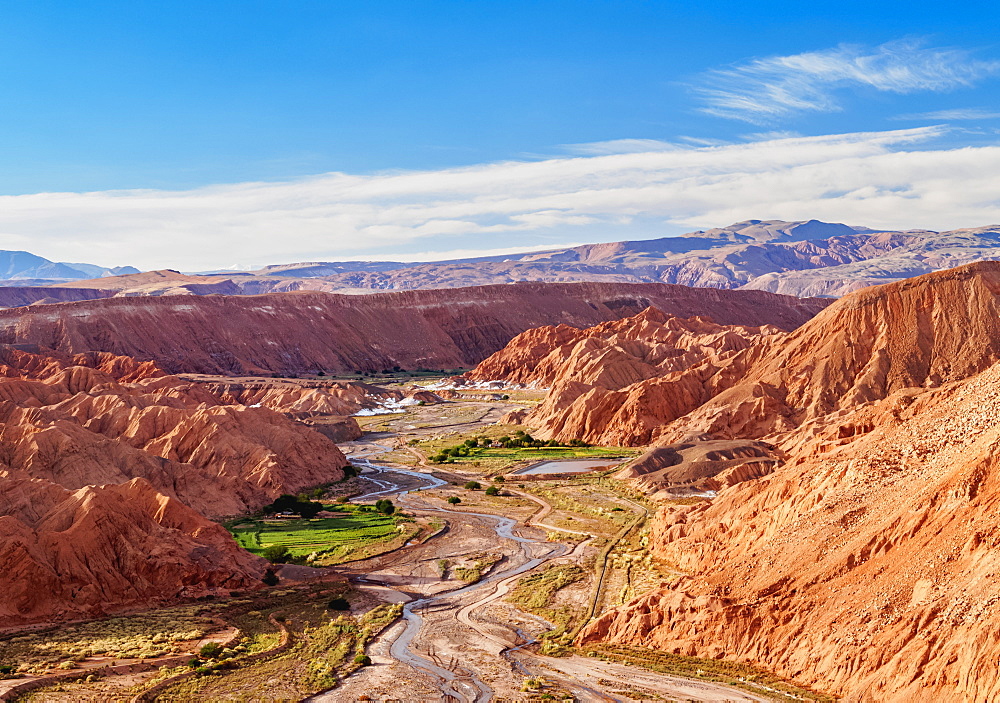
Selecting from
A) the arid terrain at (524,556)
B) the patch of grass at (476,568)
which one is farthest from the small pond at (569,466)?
the patch of grass at (476,568)

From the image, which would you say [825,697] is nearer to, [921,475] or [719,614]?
[719,614]

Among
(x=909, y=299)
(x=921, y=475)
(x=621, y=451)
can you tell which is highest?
(x=909, y=299)

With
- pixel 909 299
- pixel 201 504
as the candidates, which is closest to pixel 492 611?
pixel 201 504

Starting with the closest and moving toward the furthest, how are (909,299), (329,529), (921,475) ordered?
(921,475) < (329,529) < (909,299)

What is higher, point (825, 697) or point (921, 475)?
point (921, 475)

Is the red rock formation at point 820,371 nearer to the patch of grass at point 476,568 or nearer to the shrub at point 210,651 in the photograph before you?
the patch of grass at point 476,568

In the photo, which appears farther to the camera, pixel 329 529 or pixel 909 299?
pixel 909 299
